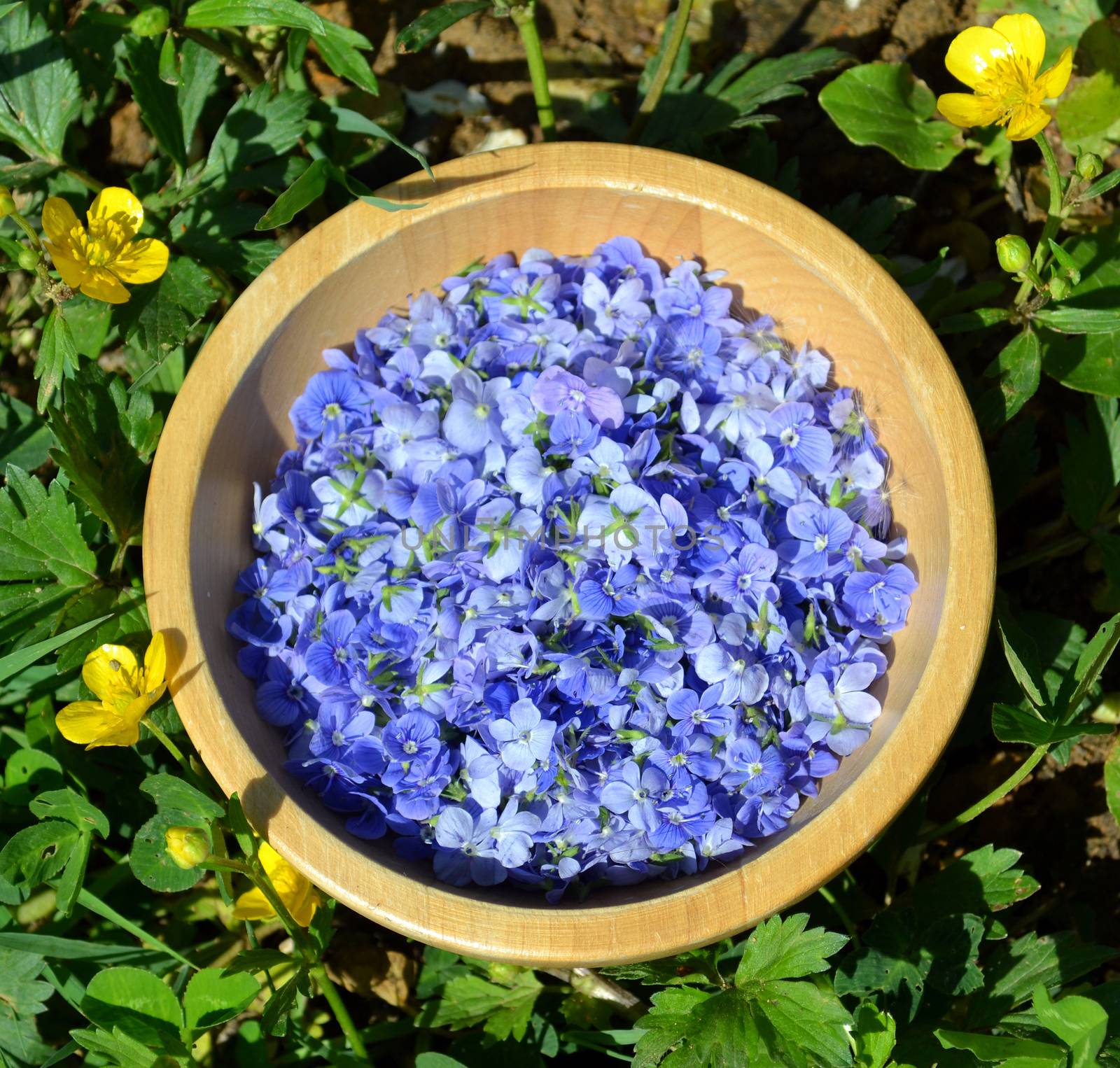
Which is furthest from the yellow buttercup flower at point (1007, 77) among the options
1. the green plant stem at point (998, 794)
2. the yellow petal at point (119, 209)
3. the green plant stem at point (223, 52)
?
the yellow petal at point (119, 209)

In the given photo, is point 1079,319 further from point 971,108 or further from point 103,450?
point 103,450

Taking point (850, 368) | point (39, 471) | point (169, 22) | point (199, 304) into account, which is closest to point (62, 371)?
point (199, 304)

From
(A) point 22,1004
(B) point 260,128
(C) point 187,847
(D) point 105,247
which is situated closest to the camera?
(C) point 187,847

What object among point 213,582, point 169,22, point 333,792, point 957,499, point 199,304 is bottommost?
point 333,792

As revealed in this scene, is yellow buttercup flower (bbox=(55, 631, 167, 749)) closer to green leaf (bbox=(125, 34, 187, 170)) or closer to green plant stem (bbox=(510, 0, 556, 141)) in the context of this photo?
green leaf (bbox=(125, 34, 187, 170))

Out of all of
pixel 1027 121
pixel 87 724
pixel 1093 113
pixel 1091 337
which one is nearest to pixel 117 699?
pixel 87 724

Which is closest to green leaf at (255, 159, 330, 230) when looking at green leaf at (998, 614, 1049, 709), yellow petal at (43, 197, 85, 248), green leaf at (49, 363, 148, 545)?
yellow petal at (43, 197, 85, 248)

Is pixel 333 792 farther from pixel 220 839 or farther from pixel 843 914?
pixel 843 914
